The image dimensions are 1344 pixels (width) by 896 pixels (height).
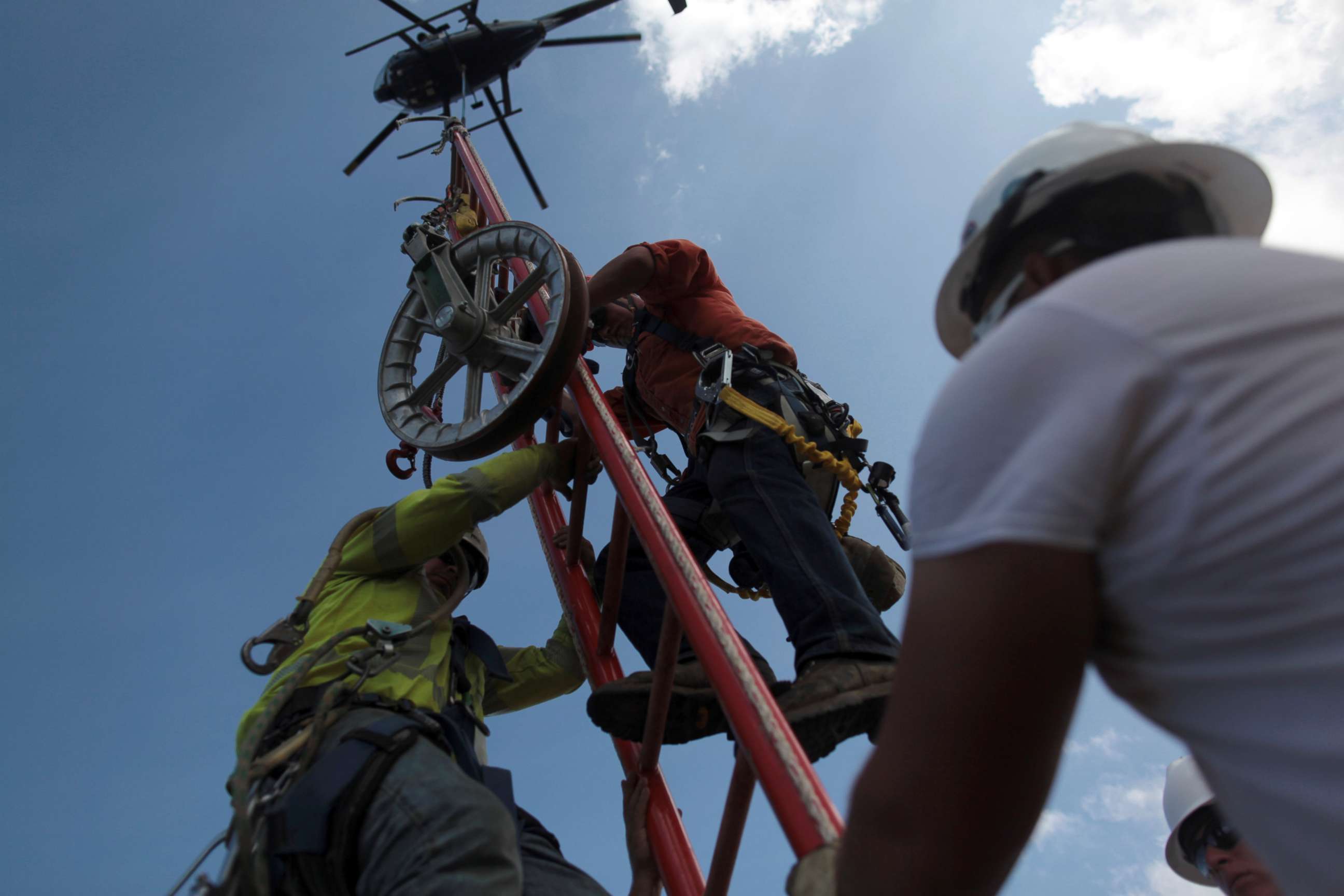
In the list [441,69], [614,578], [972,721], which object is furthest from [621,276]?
[441,69]

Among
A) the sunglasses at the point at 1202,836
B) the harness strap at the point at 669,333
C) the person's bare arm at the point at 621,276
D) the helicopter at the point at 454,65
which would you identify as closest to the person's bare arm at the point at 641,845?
the harness strap at the point at 669,333

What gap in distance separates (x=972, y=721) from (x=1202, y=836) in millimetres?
5724

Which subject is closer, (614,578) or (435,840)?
(435,840)

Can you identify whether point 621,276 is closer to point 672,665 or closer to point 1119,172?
point 672,665

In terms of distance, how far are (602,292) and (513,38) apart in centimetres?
542

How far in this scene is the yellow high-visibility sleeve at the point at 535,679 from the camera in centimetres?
473

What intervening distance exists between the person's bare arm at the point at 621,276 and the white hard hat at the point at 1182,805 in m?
4.56

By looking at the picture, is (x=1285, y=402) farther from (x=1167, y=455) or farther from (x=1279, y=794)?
(x=1279, y=794)

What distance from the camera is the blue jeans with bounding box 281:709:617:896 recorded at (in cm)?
270

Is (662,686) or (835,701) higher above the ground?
(662,686)

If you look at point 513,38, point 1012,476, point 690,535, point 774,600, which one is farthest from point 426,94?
point 1012,476

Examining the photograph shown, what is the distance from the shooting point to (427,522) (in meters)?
3.92

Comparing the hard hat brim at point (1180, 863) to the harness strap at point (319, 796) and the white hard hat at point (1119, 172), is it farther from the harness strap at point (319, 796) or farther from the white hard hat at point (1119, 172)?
the white hard hat at point (1119, 172)

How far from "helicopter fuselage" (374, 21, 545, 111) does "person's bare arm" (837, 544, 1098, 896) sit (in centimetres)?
789
